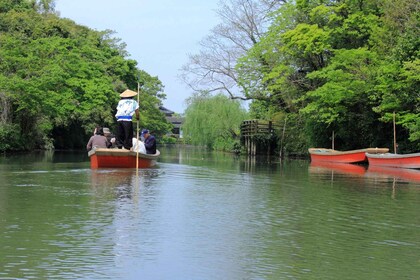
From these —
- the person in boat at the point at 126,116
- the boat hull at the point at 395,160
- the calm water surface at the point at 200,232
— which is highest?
the person in boat at the point at 126,116

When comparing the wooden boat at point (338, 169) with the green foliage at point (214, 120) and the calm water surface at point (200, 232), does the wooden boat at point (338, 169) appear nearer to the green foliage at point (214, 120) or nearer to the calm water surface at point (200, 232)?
the calm water surface at point (200, 232)

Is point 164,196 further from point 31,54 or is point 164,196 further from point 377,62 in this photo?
point 31,54

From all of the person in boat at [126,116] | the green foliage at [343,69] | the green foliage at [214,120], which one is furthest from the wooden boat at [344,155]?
the green foliage at [214,120]

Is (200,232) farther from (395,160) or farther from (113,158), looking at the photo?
(395,160)

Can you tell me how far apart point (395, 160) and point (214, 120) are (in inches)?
1595

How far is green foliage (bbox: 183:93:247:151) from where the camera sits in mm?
64688

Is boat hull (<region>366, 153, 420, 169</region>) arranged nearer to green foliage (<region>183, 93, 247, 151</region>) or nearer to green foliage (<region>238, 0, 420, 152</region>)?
green foliage (<region>238, 0, 420, 152</region>)

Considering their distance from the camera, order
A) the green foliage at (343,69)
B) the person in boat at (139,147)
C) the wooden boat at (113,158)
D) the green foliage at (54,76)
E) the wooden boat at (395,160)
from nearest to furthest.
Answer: the wooden boat at (113,158), the person in boat at (139,147), the wooden boat at (395,160), the green foliage at (343,69), the green foliage at (54,76)

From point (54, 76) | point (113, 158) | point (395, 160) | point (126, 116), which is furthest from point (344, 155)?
point (54, 76)

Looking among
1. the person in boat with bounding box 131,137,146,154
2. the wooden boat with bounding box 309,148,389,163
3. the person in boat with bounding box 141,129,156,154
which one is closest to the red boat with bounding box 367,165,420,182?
the wooden boat with bounding box 309,148,389,163

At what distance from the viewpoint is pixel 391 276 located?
229 inches

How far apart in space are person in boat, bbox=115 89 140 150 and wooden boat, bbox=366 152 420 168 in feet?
41.2

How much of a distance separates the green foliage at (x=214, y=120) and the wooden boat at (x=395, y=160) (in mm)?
33129

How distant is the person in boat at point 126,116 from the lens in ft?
60.1
